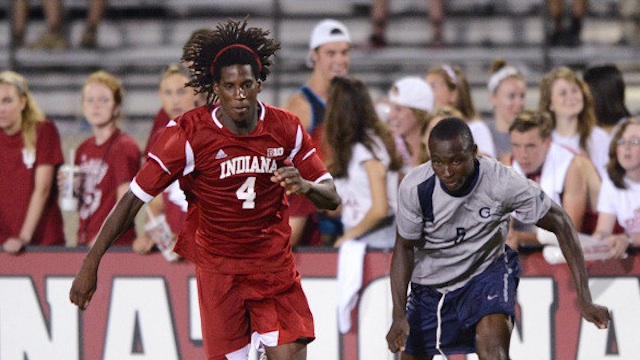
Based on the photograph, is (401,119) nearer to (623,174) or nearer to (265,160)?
(623,174)

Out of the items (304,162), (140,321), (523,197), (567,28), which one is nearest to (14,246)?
(140,321)

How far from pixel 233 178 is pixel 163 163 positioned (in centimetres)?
34

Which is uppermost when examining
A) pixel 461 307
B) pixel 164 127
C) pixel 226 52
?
pixel 226 52

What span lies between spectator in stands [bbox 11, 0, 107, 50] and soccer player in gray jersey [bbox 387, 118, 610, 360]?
300 inches

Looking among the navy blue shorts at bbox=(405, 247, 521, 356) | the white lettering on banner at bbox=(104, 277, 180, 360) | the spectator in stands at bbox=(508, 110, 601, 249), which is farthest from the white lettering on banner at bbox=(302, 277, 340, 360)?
the spectator in stands at bbox=(508, 110, 601, 249)

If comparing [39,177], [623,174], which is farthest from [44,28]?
[623,174]

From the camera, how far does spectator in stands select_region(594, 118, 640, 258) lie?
22.6ft

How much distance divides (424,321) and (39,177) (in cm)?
301

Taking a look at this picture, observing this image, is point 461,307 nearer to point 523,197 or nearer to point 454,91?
point 523,197

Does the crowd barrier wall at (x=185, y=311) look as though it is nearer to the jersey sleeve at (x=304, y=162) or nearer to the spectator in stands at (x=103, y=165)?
the spectator in stands at (x=103, y=165)

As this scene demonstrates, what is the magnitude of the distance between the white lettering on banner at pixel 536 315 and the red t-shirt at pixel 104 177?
2589mm

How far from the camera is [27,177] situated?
7559mm

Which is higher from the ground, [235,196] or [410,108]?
[410,108]

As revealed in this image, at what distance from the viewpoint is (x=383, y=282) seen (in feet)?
22.8
